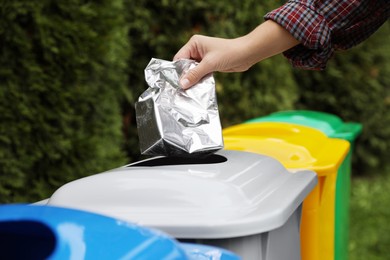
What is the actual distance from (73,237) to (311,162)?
1231mm

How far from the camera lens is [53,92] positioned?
3039mm

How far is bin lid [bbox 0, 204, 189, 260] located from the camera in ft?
3.22

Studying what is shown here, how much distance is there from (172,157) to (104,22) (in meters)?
1.67

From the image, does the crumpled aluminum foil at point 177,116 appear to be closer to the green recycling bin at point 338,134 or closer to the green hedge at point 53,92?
the green recycling bin at point 338,134

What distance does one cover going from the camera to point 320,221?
2.07 metres

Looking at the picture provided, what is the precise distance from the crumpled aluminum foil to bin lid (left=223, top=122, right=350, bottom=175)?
0.43m

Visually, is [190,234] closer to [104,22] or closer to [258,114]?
[104,22]

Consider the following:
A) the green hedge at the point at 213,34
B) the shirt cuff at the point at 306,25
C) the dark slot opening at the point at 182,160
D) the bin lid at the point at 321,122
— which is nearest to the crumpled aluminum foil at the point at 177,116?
the dark slot opening at the point at 182,160

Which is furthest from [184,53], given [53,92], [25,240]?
[53,92]

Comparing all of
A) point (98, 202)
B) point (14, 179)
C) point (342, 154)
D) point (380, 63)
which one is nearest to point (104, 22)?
point (14, 179)

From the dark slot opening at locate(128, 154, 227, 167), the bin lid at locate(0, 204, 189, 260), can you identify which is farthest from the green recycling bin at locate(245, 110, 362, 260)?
the bin lid at locate(0, 204, 189, 260)

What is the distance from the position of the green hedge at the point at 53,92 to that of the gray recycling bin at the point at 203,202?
1.46m

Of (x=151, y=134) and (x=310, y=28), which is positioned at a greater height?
(x=310, y=28)

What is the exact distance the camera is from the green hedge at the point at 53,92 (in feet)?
9.52
